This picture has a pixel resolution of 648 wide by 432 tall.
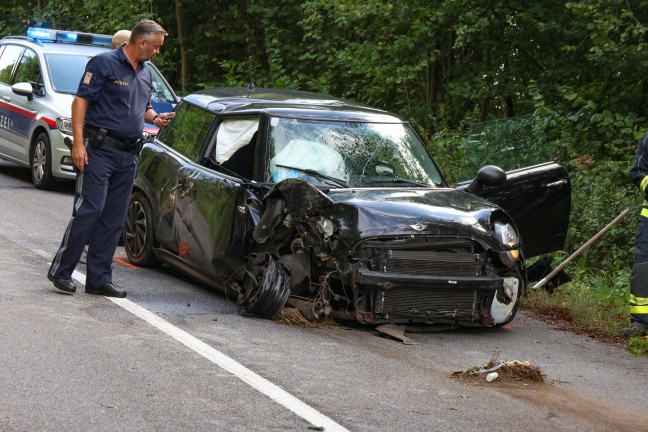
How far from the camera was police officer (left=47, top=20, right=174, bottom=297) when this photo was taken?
8.38m

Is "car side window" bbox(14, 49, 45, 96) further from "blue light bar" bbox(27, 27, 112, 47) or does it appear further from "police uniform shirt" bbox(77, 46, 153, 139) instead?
"police uniform shirt" bbox(77, 46, 153, 139)

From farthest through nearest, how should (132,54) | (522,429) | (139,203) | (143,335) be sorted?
(139,203) → (132,54) → (143,335) → (522,429)

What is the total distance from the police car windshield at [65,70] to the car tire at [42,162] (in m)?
0.74

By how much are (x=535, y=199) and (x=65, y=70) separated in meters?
8.68

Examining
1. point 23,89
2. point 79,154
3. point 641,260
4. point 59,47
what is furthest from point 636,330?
point 59,47

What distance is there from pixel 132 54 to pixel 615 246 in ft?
19.4

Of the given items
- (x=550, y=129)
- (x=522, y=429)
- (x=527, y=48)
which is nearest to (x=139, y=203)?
(x=522, y=429)

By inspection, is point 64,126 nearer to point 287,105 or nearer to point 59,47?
point 59,47

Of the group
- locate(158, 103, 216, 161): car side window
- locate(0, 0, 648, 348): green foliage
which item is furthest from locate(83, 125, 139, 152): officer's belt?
locate(0, 0, 648, 348): green foliage

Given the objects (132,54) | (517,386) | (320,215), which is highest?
(132,54)

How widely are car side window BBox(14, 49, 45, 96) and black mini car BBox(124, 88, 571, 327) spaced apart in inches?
246

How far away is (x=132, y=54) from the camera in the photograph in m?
8.45

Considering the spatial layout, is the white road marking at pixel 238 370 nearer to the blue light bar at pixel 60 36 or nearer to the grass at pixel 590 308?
the grass at pixel 590 308

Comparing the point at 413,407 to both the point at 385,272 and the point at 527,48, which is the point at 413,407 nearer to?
the point at 385,272
